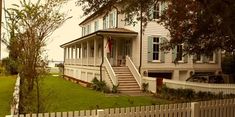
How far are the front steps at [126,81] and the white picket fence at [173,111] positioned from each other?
16.8 m

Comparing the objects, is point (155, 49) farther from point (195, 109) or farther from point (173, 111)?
point (173, 111)

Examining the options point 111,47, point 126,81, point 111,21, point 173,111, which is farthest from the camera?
point 111,21

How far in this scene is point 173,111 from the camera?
1063 cm

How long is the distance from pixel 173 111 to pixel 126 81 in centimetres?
1947

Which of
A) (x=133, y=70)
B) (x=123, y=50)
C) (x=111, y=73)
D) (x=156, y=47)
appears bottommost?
(x=111, y=73)

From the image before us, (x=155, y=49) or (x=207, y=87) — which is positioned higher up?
(x=155, y=49)

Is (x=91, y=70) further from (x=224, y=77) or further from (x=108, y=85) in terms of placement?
(x=224, y=77)

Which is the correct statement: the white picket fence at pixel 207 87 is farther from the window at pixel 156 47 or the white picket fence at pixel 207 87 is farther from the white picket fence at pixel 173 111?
the white picket fence at pixel 173 111

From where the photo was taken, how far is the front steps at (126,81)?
28984 millimetres

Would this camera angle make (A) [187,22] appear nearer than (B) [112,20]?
Yes

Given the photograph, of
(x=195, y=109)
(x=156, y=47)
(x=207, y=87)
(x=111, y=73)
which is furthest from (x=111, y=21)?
(x=195, y=109)

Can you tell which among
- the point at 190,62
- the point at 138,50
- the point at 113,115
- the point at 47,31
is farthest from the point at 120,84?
the point at 113,115

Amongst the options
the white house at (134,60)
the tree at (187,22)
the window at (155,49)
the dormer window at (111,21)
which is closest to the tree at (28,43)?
the tree at (187,22)

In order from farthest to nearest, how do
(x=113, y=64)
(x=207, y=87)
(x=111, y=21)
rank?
(x=111, y=21) → (x=113, y=64) → (x=207, y=87)
